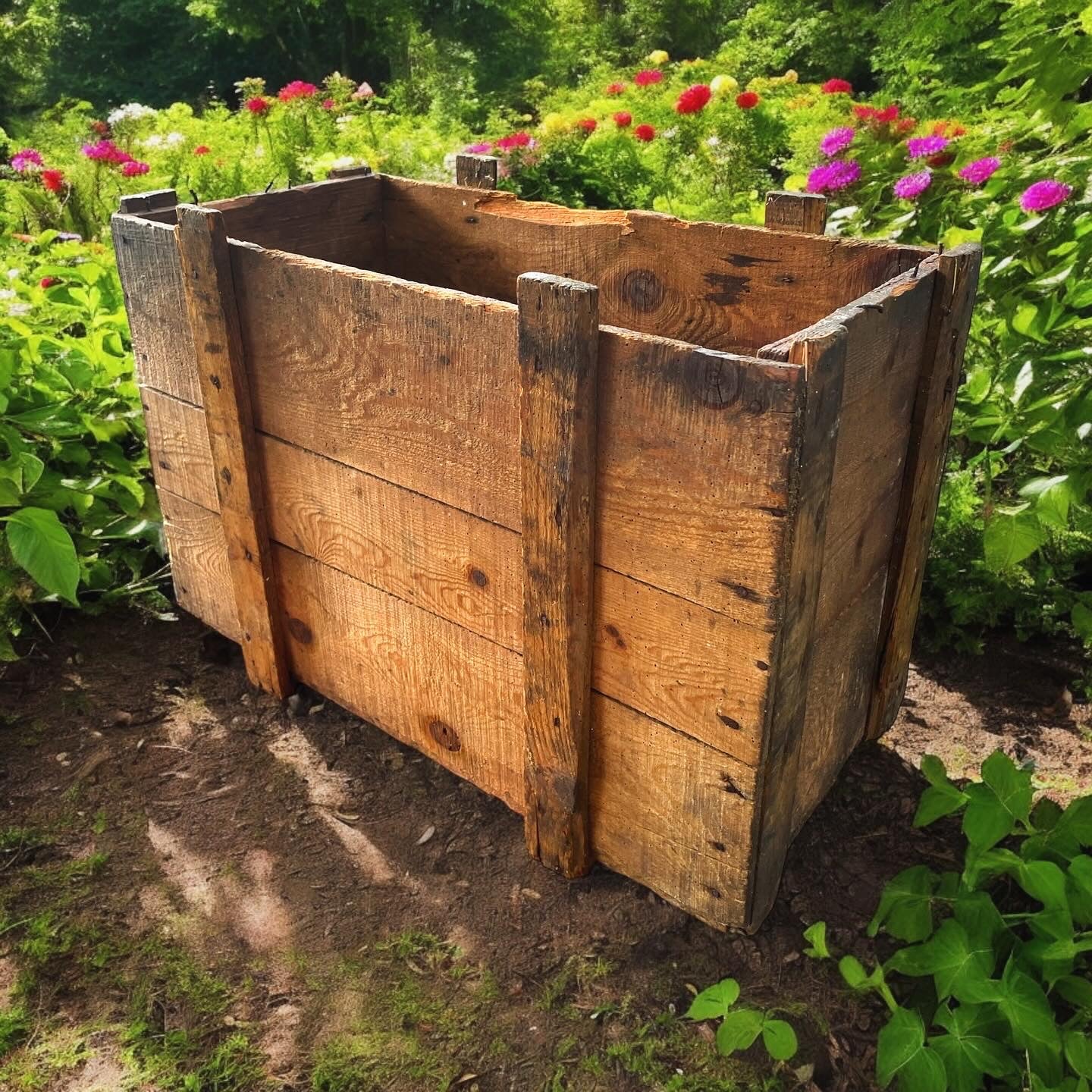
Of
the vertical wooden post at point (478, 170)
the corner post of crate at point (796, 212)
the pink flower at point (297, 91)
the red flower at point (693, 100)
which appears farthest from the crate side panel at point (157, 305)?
the pink flower at point (297, 91)

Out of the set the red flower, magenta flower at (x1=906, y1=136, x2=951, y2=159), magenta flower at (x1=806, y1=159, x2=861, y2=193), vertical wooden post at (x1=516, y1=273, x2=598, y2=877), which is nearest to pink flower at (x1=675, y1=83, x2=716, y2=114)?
the red flower

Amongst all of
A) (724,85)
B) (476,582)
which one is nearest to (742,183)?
(724,85)

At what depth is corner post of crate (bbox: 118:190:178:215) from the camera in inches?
96.0

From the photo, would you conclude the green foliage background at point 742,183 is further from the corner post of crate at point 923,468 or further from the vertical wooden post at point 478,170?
the vertical wooden post at point 478,170

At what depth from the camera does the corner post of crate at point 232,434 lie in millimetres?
2170

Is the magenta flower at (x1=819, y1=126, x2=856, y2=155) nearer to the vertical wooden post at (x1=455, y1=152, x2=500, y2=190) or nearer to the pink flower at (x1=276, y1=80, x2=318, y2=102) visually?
the vertical wooden post at (x1=455, y1=152, x2=500, y2=190)

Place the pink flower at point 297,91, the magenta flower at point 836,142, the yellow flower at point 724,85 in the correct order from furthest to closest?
the pink flower at point 297,91 → the yellow flower at point 724,85 → the magenta flower at point 836,142

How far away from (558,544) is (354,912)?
3.08 feet

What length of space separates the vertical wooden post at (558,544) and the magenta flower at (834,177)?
1.91m

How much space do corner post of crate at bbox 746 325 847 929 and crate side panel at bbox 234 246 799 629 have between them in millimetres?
32

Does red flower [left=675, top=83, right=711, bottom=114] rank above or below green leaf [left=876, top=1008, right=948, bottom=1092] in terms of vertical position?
above

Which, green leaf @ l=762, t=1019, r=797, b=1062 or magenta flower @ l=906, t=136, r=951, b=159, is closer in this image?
green leaf @ l=762, t=1019, r=797, b=1062

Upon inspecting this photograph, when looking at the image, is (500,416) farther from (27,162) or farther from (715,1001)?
(27,162)

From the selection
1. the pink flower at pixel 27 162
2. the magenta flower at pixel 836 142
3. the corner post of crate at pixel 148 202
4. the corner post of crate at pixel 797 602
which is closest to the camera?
the corner post of crate at pixel 797 602
